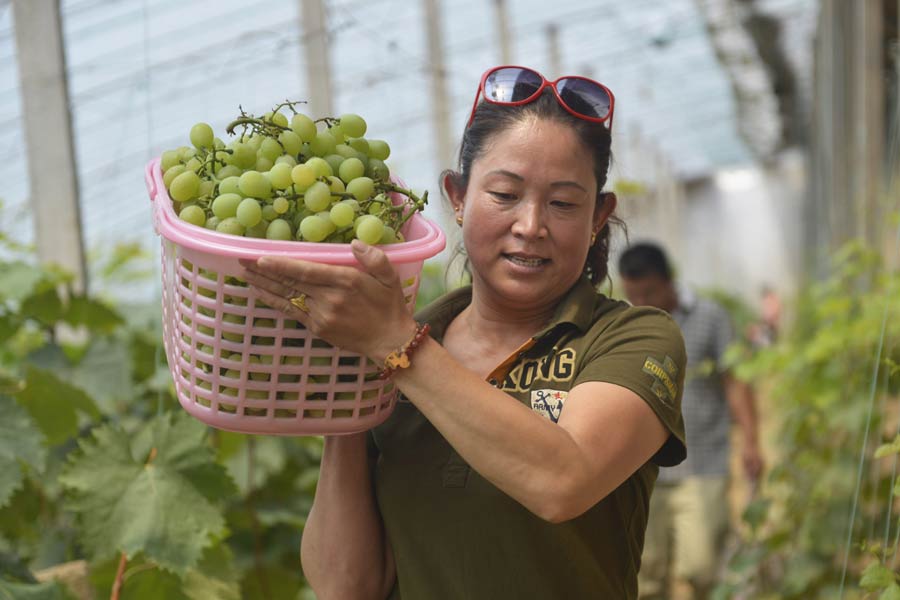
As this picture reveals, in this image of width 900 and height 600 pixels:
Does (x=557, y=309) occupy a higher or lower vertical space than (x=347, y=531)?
higher

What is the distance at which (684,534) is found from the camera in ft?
14.4

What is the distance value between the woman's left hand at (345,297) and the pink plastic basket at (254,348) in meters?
0.02

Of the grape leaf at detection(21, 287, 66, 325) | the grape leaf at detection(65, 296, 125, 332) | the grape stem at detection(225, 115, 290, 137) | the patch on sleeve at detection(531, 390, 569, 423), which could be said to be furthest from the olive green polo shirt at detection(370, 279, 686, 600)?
the grape leaf at detection(65, 296, 125, 332)

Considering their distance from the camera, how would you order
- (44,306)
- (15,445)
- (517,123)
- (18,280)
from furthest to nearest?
(44,306), (18,280), (15,445), (517,123)

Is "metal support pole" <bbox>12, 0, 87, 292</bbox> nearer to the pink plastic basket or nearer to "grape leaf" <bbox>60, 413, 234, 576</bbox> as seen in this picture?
"grape leaf" <bbox>60, 413, 234, 576</bbox>

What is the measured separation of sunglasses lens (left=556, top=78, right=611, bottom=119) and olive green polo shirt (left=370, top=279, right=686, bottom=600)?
24 centimetres

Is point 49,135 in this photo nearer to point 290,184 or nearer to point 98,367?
point 98,367

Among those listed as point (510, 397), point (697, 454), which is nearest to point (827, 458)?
point (697, 454)

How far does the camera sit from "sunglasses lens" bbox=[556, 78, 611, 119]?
4.49 feet

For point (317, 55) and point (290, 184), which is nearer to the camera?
point (290, 184)

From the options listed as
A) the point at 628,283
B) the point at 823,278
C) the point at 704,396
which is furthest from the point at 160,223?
the point at 823,278

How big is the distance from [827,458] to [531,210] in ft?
8.16

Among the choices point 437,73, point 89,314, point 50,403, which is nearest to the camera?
point 50,403

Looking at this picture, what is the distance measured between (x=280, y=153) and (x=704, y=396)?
10.6 ft
